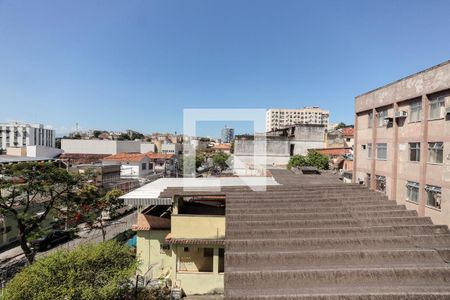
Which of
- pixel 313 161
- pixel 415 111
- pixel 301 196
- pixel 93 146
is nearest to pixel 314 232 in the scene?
pixel 301 196

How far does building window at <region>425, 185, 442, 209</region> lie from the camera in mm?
9719

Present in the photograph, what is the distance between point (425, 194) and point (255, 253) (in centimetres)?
912

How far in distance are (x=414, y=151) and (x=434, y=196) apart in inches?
79.5

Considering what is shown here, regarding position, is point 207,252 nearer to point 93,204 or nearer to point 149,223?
point 149,223

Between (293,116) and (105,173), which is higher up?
(293,116)

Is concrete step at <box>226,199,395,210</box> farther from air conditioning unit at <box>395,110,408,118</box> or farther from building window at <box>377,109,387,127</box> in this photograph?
building window at <box>377,109,387,127</box>

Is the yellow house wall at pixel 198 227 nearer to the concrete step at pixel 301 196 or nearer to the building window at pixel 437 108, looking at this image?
the concrete step at pixel 301 196

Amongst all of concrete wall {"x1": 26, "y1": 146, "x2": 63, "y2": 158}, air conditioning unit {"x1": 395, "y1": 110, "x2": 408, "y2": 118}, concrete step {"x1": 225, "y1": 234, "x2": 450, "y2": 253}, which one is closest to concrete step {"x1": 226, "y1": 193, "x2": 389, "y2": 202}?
concrete step {"x1": 225, "y1": 234, "x2": 450, "y2": 253}

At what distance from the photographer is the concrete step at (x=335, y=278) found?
450 cm

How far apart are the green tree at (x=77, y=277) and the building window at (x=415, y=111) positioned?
12.2m

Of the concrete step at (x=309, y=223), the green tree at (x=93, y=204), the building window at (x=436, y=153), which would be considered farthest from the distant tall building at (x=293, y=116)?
the concrete step at (x=309, y=223)

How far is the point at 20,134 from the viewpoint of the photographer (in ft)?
259

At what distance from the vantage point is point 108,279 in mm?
7195

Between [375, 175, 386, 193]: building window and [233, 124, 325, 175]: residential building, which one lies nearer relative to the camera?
[375, 175, 386, 193]: building window
